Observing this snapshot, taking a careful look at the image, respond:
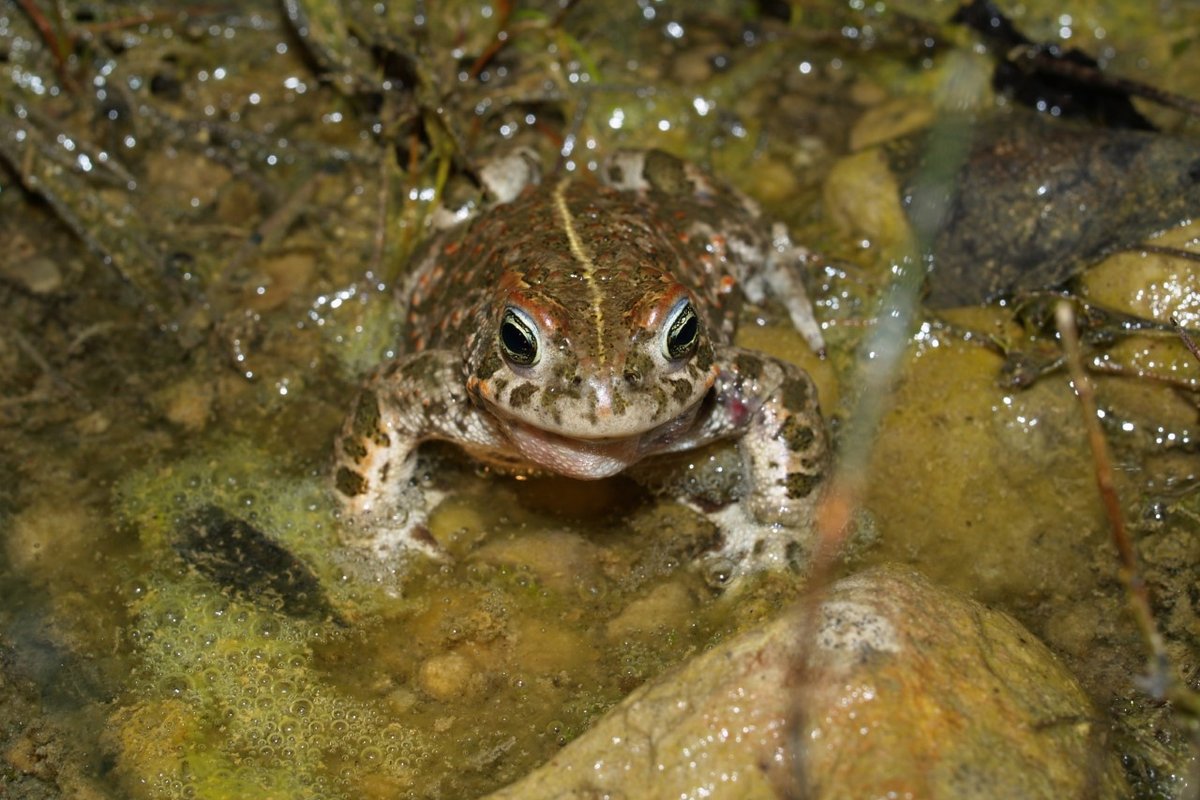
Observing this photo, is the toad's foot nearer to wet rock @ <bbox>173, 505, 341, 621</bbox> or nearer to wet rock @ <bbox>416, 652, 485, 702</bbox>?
wet rock @ <bbox>416, 652, 485, 702</bbox>

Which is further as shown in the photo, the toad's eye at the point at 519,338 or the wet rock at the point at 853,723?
the toad's eye at the point at 519,338

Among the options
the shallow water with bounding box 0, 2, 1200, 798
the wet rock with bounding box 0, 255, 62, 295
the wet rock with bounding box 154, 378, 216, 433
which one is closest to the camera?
the shallow water with bounding box 0, 2, 1200, 798

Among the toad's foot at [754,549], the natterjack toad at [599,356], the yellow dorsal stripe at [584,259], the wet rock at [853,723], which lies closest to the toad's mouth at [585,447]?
the natterjack toad at [599,356]

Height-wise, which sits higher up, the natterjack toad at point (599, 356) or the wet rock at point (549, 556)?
the natterjack toad at point (599, 356)

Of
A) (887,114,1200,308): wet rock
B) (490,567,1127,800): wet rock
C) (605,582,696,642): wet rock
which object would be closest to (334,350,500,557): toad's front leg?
(605,582,696,642): wet rock

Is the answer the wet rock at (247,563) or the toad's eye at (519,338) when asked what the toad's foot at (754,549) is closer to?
the toad's eye at (519,338)

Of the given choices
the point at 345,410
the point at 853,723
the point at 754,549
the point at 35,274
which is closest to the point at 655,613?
the point at 754,549
